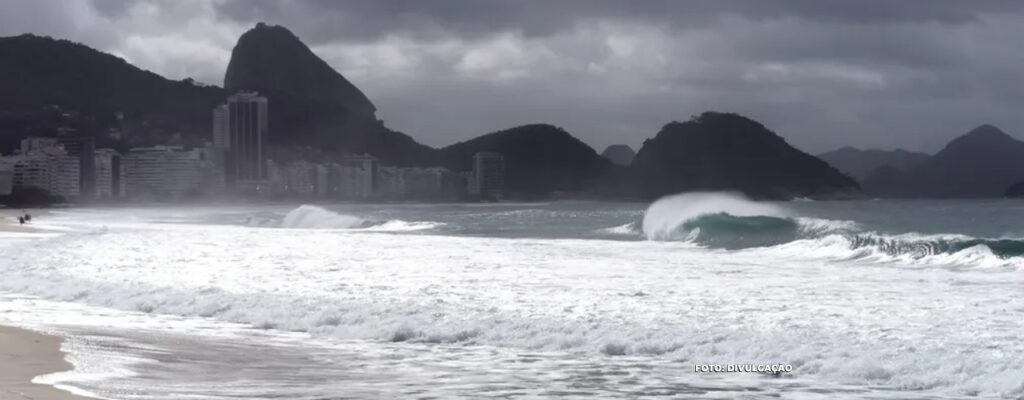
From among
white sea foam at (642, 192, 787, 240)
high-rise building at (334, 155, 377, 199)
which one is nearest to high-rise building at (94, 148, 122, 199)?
high-rise building at (334, 155, 377, 199)

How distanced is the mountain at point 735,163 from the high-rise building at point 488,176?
24778mm

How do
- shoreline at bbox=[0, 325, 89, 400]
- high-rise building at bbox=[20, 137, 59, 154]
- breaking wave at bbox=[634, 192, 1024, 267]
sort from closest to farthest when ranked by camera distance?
shoreline at bbox=[0, 325, 89, 400] → breaking wave at bbox=[634, 192, 1024, 267] → high-rise building at bbox=[20, 137, 59, 154]

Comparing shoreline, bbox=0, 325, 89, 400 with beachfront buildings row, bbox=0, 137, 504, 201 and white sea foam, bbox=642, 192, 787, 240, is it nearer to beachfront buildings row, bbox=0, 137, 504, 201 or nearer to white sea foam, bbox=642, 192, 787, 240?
white sea foam, bbox=642, 192, 787, 240

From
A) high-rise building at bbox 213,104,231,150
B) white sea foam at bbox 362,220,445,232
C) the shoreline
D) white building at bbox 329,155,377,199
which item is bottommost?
the shoreline

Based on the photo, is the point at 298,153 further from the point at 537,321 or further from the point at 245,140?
the point at 537,321

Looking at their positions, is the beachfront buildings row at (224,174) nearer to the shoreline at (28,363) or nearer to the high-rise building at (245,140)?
the high-rise building at (245,140)

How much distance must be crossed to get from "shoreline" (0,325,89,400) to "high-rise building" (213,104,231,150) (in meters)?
162

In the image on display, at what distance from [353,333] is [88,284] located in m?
8.07

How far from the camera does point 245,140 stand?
170000 millimetres

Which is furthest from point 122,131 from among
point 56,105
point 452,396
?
point 452,396

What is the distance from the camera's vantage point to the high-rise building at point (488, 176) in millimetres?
156375

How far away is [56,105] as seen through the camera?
6880 inches

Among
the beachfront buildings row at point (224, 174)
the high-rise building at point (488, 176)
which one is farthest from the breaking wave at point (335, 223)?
the high-rise building at point (488, 176)

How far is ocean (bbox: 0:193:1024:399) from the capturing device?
421 inches
